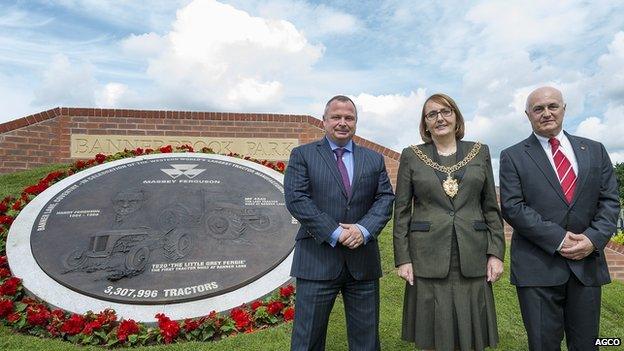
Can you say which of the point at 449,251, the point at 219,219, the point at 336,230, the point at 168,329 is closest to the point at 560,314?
the point at 449,251

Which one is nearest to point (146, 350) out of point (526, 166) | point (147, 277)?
point (147, 277)

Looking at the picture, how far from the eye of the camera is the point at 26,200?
562 cm

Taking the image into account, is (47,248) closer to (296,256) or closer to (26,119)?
(296,256)

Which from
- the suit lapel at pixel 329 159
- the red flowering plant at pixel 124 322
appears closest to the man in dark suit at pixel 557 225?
the suit lapel at pixel 329 159

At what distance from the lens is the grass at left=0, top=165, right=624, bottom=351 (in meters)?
3.40

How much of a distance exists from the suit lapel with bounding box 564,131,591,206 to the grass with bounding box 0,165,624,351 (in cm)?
159

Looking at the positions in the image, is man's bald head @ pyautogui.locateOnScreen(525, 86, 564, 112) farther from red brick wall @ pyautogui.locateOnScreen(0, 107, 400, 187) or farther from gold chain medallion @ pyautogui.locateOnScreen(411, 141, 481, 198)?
red brick wall @ pyautogui.locateOnScreen(0, 107, 400, 187)

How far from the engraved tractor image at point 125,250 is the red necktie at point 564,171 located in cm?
304

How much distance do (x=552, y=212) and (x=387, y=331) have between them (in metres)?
1.63

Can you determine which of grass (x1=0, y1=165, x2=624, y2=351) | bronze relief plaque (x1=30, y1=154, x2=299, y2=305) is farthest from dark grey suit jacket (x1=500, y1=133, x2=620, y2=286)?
bronze relief plaque (x1=30, y1=154, x2=299, y2=305)

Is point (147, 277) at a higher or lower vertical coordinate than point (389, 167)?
lower

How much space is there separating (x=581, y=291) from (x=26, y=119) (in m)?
8.49

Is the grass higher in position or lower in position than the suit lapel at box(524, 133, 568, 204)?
lower

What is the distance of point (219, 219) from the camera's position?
474 centimetres
